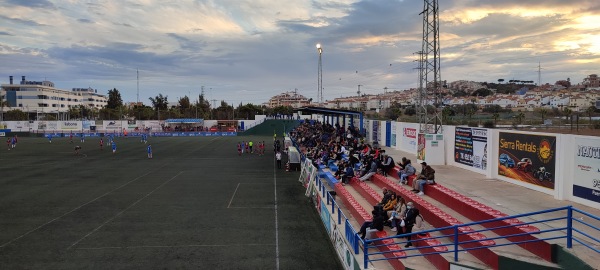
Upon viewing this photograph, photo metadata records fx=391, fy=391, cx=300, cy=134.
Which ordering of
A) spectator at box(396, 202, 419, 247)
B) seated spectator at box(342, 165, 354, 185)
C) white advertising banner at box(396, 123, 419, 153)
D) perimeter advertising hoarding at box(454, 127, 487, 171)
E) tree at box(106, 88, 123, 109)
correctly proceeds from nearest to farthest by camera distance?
spectator at box(396, 202, 419, 247) < perimeter advertising hoarding at box(454, 127, 487, 171) < seated spectator at box(342, 165, 354, 185) < white advertising banner at box(396, 123, 419, 153) < tree at box(106, 88, 123, 109)

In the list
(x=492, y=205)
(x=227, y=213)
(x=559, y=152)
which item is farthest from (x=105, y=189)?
(x=559, y=152)

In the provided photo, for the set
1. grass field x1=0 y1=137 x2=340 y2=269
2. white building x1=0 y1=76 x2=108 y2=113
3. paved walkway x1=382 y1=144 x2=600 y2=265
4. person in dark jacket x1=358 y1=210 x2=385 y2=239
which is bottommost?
grass field x1=0 y1=137 x2=340 y2=269

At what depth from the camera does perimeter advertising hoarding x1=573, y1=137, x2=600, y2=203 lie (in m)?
11.6

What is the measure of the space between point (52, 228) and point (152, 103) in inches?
6287

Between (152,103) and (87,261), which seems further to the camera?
(152,103)

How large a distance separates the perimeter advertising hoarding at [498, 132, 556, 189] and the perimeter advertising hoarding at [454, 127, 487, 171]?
4.57 feet

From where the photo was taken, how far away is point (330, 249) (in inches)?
468

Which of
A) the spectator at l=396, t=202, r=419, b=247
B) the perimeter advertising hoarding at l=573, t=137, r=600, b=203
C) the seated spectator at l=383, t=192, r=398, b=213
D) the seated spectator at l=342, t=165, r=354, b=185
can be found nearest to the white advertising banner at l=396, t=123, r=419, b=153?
the seated spectator at l=342, t=165, r=354, b=185

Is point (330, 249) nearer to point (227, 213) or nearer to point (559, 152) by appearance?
point (227, 213)

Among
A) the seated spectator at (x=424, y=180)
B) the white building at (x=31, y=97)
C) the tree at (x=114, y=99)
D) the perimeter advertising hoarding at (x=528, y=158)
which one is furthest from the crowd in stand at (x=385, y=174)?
the tree at (x=114, y=99)

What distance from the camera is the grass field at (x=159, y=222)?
36.6 feet

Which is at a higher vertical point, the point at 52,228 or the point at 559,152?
the point at 559,152

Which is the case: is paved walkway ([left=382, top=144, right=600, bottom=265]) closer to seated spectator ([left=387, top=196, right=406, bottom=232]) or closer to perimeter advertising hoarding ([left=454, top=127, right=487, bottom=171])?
perimeter advertising hoarding ([left=454, top=127, right=487, bottom=171])

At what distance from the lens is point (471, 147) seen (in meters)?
19.5
